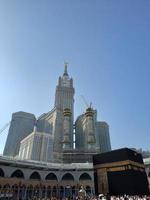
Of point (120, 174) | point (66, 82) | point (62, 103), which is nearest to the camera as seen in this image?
point (120, 174)

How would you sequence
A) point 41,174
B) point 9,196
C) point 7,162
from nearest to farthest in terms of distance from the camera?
point 9,196
point 7,162
point 41,174

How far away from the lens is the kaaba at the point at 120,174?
32.0 m

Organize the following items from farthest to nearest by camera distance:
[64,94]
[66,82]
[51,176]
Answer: [66,82], [64,94], [51,176]

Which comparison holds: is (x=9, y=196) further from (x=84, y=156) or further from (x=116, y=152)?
(x=84, y=156)

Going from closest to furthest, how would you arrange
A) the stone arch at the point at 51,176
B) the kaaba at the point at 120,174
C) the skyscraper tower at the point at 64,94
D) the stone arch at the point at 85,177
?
the kaaba at the point at 120,174 → the stone arch at the point at 51,176 → the stone arch at the point at 85,177 → the skyscraper tower at the point at 64,94

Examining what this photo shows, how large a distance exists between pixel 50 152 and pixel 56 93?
56.3 m

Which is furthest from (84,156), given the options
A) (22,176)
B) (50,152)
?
(22,176)

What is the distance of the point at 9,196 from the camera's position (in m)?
41.1

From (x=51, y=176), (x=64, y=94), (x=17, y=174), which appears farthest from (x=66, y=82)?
(x=17, y=174)

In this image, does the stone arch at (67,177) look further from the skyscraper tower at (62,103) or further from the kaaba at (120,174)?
the skyscraper tower at (62,103)

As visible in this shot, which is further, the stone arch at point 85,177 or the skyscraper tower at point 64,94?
the skyscraper tower at point 64,94

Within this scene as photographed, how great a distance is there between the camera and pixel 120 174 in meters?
33.5

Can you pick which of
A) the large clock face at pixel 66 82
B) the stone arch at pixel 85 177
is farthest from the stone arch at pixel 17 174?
the large clock face at pixel 66 82

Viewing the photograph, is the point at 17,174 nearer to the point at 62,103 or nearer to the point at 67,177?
the point at 67,177
